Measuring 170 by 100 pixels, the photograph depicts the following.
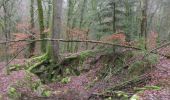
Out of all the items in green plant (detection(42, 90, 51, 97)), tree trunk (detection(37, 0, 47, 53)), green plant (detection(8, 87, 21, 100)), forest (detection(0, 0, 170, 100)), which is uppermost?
tree trunk (detection(37, 0, 47, 53))

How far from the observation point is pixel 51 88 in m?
13.5

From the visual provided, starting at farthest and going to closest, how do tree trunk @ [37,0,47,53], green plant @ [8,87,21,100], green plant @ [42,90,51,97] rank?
tree trunk @ [37,0,47,53]
green plant @ [42,90,51,97]
green plant @ [8,87,21,100]

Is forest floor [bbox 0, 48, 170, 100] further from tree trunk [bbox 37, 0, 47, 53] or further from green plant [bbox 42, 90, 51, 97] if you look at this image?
tree trunk [bbox 37, 0, 47, 53]

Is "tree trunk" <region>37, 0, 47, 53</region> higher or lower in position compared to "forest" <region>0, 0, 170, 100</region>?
higher

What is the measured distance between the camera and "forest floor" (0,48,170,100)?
29.7 ft

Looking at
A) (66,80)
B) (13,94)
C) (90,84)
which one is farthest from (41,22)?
(13,94)

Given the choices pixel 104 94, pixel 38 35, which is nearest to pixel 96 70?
pixel 104 94

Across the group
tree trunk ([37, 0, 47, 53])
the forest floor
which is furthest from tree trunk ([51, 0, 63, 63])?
tree trunk ([37, 0, 47, 53])

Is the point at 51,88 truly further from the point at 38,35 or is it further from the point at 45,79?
the point at 38,35

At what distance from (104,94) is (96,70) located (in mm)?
3385

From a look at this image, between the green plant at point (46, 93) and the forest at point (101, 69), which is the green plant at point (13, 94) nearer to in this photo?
the forest at point (101, 69)

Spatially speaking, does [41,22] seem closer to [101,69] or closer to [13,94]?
[101,69]

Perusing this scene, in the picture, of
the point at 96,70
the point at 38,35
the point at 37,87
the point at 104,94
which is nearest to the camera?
the point at 104,94

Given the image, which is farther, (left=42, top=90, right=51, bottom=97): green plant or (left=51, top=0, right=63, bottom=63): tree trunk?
(left=51, top=0, right=63, bottom=63): tree trunk
